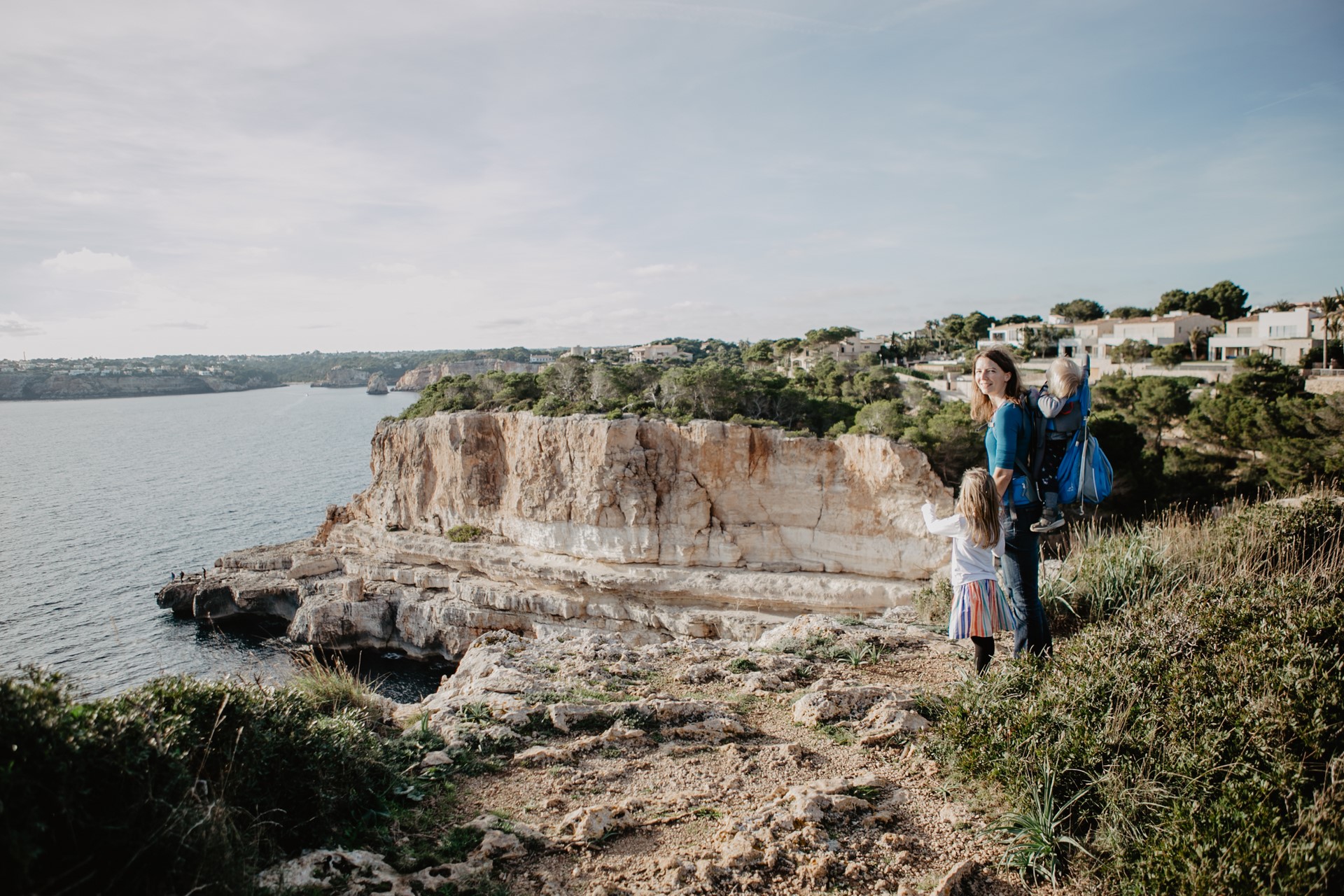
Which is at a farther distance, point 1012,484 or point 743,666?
point 743,666

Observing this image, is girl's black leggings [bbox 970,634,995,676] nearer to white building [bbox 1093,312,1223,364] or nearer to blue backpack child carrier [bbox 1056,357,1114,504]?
blue backpack child carrier [bbox 1056,357,1114,504]

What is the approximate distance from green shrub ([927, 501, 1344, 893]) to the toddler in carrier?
2.33 feet

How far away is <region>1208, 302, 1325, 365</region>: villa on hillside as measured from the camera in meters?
30.5

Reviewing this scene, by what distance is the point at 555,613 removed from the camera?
22.8 metres

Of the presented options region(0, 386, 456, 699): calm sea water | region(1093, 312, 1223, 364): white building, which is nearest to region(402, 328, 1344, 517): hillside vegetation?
region(0, 386, 456, 699): calm sea water

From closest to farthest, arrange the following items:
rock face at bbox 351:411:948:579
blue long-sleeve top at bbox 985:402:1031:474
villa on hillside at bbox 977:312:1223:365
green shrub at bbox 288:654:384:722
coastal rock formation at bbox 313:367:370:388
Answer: blue long-sleeve top at bbox 985:402:1031:474
green shrub at bbox 288:654:384:722
rock face at bbox 351:411:948:579
villa on hillside at bbox 977:312:1223:365
coastal rock formation at bbox 313:367:370:388

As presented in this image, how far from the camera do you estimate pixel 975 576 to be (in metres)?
4.24

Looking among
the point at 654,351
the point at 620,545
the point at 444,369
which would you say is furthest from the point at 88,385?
the point at 620,545

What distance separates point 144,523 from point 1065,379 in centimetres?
4507

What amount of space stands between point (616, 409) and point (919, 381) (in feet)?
47.5

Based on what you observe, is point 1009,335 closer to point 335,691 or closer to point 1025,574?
point 1025,574

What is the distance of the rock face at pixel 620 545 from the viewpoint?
68.5ft

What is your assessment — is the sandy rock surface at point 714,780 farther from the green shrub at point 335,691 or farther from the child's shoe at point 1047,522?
the child's shoe at point 1047,522

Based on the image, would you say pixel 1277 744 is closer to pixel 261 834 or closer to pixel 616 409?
pixel 261 834
